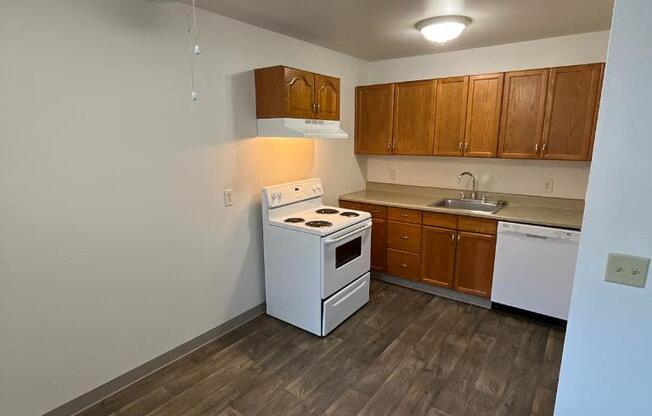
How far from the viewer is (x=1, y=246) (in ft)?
5.57

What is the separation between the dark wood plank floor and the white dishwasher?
199mm

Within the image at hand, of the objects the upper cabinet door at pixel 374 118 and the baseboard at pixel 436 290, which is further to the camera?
the upper cabinet door at pixel 374 118

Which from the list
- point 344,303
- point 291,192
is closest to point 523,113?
point 291,192

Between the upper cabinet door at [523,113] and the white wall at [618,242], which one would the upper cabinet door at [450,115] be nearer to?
the upper cabinet door at [523,113]

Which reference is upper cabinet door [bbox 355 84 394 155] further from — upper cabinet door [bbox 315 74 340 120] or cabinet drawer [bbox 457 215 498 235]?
cabinet drawer [bbox 457 215 498 235]

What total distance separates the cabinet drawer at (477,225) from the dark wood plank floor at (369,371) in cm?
76

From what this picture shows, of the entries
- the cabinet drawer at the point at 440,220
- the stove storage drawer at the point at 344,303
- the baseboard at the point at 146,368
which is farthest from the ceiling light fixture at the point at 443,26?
the baseboard at the point at 146,368

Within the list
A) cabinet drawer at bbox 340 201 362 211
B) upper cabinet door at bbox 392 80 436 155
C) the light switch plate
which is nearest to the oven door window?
cabinet drawer at bbox 340 201 362 211

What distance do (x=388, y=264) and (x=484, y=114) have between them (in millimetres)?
1751

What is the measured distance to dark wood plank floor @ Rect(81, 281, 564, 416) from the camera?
6.93 ft

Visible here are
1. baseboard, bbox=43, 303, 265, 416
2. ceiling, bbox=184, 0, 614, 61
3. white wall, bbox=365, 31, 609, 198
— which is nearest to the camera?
baseboard, bbox=43, 303, 265, 416

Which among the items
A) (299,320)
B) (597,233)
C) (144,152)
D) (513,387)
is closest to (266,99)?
(144,152)

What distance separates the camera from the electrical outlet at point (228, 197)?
8.94 ft

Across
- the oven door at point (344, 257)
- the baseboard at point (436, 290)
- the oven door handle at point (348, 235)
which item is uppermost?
the oven door handle at point (348, 235)
